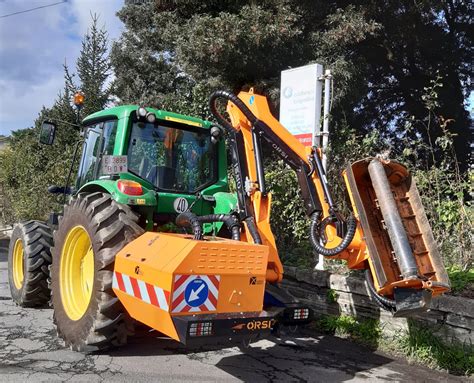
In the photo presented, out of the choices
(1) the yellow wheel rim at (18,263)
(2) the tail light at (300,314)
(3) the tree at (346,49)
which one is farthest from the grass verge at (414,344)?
(3) the tree at (346,49)

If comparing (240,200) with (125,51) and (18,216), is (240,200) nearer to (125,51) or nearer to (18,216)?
(18,216)

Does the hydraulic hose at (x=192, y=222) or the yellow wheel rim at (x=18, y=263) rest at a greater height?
the hydraulic hose at (x=192, y=222)

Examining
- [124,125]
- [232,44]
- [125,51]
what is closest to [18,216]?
[125,51]

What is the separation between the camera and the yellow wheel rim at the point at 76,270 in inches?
192

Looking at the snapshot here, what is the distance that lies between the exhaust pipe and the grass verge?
1347 mm

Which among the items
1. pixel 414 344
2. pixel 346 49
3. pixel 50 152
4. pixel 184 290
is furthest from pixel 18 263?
pixel 50 152

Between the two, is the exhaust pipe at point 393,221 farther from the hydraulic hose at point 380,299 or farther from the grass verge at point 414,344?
the grass verge at point 414,344

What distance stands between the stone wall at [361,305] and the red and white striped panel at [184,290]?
2.39 m

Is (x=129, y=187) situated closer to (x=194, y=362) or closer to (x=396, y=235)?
(x=194, y=362)

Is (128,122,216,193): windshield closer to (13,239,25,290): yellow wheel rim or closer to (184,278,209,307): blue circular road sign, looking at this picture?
(184,278,209,307): blue circular road sign

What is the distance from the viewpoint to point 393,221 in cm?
392

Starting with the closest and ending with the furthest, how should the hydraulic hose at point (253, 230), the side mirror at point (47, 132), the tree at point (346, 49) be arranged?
1. the hydraulic hose at point (253, 230)
2. the side mirror at point (47, 132)
3. the tree at point (346, 49)

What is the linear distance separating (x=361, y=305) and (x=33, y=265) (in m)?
4.06

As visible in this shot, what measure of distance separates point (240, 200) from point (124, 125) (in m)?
1.50
